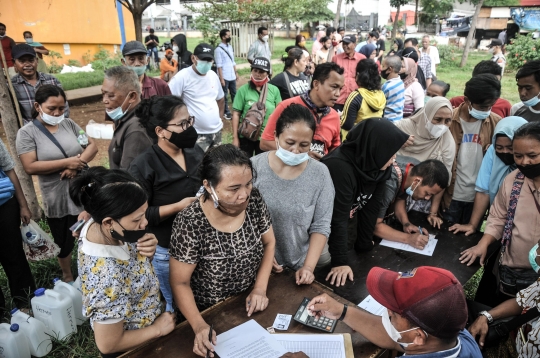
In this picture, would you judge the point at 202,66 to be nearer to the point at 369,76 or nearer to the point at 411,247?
the point at 369,76

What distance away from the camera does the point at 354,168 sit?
7.60ft

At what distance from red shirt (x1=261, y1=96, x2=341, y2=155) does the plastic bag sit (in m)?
1.93

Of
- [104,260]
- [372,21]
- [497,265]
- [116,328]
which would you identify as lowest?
[497,265]

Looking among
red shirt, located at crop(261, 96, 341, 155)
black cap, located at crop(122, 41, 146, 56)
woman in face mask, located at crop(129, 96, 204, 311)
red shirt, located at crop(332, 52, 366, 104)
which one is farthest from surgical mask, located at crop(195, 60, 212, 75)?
red shirt, located at crop(332, 52, 366, 104)

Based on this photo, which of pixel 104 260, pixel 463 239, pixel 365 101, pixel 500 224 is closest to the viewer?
pixel 104 260

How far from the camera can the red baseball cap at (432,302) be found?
1.28 meters

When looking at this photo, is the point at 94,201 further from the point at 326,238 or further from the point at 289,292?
the point at 326,238

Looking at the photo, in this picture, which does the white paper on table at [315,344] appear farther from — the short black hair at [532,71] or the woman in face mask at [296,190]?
the short black hair at [532,71]

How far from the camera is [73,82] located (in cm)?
1056

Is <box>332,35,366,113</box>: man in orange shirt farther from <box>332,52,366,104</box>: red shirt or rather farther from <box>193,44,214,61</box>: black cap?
<box>193,44,214,61</box>: black cap

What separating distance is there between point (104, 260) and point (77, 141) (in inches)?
73.1

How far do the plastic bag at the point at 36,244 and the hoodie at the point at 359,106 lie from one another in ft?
9.79

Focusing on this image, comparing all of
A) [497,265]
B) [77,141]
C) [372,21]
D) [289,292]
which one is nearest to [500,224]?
[497,265]

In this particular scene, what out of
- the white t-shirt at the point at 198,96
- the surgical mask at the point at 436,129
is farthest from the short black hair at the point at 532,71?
the white t-shirt at the point at 198,96
